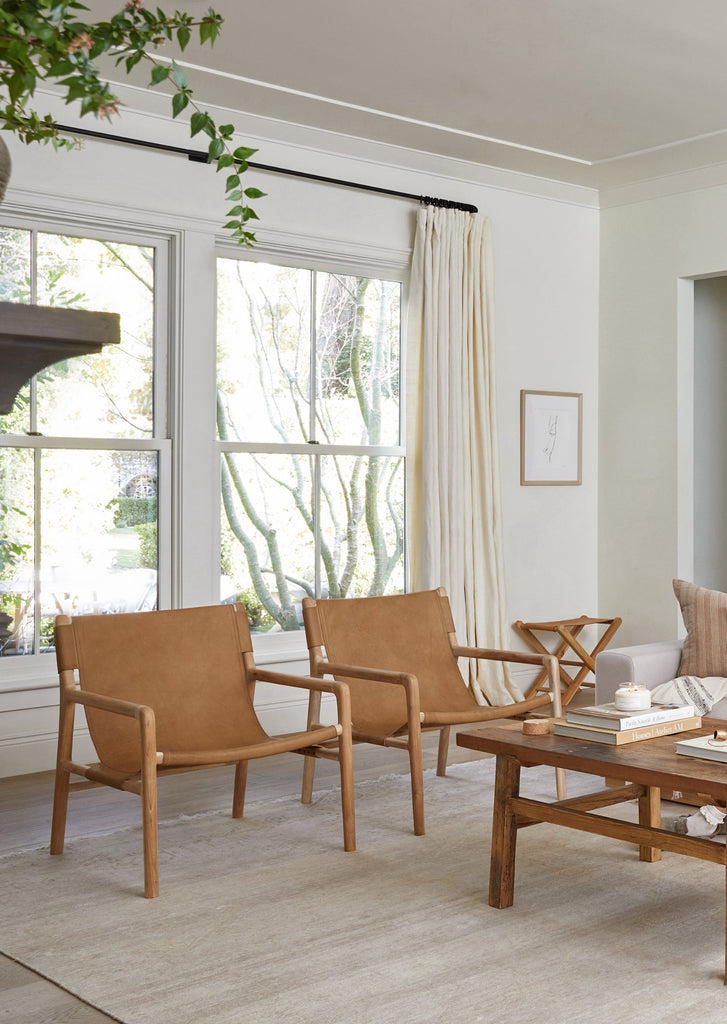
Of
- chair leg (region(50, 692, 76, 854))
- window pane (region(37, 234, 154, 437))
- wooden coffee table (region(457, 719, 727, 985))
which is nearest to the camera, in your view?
wooden coffee table (region(457, 719, 727, 985))

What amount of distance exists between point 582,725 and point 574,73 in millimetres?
2775

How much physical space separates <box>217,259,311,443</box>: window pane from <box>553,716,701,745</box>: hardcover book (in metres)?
2.63

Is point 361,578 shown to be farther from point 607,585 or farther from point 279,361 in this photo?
point 607,585

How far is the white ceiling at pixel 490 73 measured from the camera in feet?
12.8

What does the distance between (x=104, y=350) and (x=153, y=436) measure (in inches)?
19.0

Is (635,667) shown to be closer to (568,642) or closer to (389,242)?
(568,642)

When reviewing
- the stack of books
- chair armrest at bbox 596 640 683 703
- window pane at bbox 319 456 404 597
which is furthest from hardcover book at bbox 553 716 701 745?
window pane at bbox 319 456 404 597

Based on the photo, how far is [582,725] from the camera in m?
3.03

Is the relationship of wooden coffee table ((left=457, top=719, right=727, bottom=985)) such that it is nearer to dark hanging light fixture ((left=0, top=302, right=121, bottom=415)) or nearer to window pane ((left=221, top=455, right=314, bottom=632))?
dark hanging light fixture ((left=0, top=302, right=121, bottom=415))

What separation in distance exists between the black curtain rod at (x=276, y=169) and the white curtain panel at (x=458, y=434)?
5cm

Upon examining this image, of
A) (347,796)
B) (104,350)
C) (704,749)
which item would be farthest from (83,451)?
(704,749)

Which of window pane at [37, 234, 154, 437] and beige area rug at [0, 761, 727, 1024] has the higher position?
window pane at [37, 234, 154, 437]

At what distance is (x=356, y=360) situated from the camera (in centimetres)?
561

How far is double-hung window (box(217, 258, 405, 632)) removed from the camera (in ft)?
17.1
